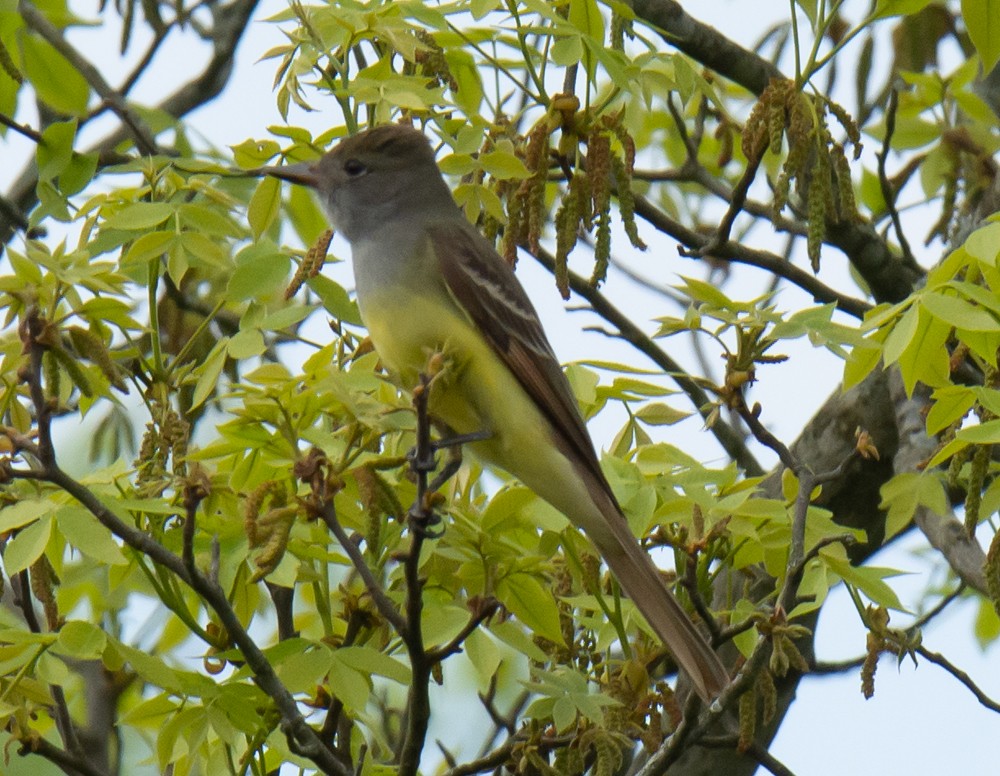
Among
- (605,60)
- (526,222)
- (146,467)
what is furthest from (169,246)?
(605,60)

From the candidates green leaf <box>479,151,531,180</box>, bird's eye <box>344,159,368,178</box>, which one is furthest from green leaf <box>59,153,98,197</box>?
green leaf <box>479,151,531,180</box>

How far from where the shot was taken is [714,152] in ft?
27.5

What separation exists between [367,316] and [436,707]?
3.27m

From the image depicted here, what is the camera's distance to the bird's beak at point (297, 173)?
448 centimetres

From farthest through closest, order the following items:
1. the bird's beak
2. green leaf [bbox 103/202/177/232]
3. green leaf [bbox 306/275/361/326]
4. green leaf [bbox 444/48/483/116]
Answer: green leaf [bbox 444/48/483/116] → the bird's beak → green leaf [bbox 306/275/361/326] → green leaf [bbox 103/202/177/232]

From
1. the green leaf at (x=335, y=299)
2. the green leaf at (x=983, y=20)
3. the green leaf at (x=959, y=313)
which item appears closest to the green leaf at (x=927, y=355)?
the green leaf at (x=959, y=313)

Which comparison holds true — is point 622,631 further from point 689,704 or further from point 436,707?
point 436,707

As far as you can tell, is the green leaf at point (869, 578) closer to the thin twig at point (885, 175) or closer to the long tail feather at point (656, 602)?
the long tail feather at point (656, 602)

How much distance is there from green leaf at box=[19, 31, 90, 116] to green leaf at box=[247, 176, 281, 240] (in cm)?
150

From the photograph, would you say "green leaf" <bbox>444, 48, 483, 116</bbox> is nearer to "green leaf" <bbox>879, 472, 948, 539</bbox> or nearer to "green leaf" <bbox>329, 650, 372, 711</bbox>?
"green leaf" <bbox>879, 472, 948, 539</bbox>

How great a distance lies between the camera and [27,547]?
3.40 m

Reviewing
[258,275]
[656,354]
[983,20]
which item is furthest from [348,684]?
[656,354]

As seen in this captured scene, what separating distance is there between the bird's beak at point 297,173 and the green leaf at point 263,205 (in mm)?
50

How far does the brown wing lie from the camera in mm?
4766
